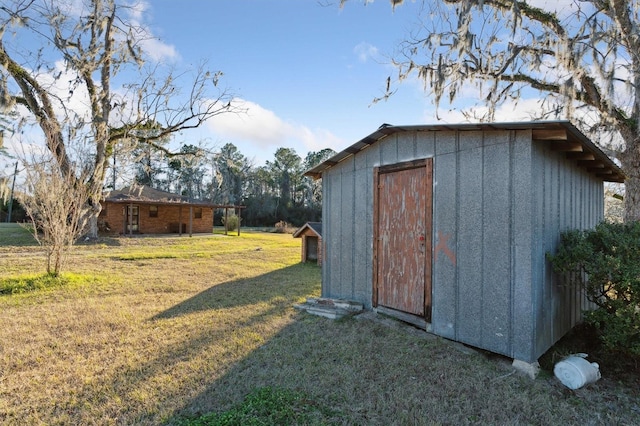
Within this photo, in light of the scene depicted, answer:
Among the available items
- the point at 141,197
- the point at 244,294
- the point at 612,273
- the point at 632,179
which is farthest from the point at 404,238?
the point at 141,197

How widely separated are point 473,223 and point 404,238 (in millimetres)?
1078

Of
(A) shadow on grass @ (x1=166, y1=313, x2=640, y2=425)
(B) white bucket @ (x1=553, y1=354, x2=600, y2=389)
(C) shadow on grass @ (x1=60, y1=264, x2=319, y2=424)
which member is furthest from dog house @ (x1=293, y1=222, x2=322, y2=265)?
(B) white bucket @ (x1=553, y1=354, x2=600, y2=389)

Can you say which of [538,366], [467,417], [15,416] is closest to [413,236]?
[538,366]

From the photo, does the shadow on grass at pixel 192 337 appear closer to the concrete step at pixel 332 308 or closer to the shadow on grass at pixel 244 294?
the shadow on grass at pixel 244 294

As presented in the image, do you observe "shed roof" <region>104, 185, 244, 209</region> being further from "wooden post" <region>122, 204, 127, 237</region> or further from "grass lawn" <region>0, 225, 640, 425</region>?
"grass lawn" <region>0, 225, 640, 425</region>

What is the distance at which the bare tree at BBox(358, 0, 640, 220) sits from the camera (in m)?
6.16

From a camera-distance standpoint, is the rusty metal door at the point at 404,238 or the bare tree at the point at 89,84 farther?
the bare tree at the point at 89,84

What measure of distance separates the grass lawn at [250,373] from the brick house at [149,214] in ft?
48.4

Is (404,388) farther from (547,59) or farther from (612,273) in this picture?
(547,59)

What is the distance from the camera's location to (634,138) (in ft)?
22.5

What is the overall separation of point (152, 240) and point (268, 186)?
2848cm

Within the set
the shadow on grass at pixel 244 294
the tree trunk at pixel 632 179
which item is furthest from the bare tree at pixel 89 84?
the tree trunk at pixel 632 179

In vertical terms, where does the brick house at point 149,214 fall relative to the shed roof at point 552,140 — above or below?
below

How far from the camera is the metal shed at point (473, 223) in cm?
358
